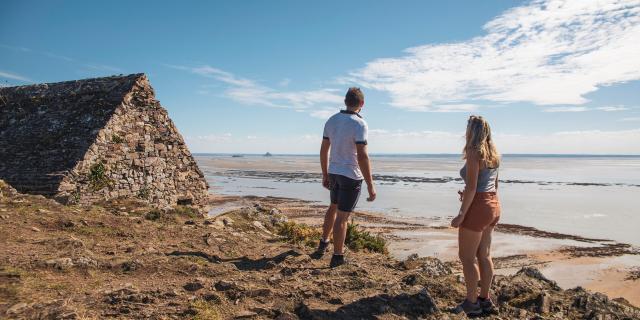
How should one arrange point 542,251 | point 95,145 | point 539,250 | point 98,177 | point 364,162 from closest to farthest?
point 364,162 < point 98,177 < point 95,145 < point 542,251 < point 539,250

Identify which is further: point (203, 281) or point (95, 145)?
point (95, 145)

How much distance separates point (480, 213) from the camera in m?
4.78

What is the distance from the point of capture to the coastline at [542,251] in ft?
44.9

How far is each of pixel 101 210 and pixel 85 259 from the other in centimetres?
410

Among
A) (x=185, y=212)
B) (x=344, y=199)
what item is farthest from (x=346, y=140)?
(x=185, y=212)

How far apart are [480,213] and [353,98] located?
2610 millimetres

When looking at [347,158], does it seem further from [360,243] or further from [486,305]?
[360,243]

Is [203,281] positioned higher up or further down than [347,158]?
further down

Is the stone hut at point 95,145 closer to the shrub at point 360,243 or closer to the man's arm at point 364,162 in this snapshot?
the shrub at point 360,243

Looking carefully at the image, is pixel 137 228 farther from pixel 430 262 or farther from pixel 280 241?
pixel 430 262

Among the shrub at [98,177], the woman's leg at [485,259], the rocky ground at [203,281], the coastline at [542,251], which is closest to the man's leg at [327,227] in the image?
the rocky ground at [203,281]

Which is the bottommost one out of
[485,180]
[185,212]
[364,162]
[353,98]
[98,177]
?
[185,212]

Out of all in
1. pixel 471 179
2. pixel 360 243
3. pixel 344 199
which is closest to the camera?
pixel 471 179

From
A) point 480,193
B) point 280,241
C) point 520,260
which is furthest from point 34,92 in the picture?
point 520,260
